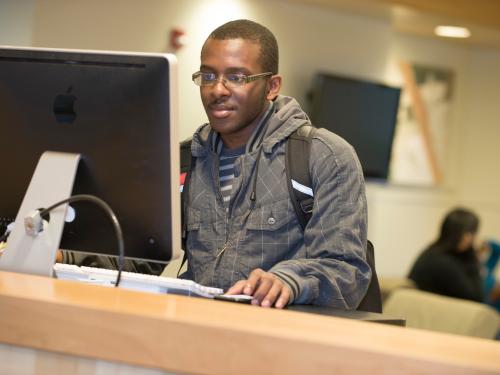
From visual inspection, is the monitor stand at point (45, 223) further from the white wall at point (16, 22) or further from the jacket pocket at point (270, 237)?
the white wall at point (16, 22)

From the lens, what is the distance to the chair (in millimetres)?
4934

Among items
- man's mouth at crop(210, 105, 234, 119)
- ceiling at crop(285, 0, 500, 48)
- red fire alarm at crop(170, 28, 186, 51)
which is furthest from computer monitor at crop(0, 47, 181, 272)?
ceiling at crop(285, 0, 500, 48)

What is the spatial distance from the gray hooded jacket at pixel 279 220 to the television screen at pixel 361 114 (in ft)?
14.4

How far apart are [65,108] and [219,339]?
2.69 ft

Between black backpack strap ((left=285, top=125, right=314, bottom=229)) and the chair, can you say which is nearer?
black backpack strap ((left=285, top=125, right=314, bottom=229))

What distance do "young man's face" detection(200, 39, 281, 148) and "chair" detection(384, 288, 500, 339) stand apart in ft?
8.82

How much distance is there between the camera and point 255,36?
2.49m

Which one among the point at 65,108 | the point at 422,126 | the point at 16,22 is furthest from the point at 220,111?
the point at 422,126

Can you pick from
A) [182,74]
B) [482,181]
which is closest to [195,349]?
[182,74]

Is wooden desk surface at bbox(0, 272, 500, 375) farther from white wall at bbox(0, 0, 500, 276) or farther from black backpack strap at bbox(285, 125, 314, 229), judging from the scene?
white wall at bbox(0, 0, 500, 276)

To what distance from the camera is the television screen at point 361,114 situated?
690 cm

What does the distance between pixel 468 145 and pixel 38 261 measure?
326 inches

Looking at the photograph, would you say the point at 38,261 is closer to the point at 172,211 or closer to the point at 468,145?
the point at 172,211

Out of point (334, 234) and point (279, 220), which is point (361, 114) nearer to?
point (279, 220)
